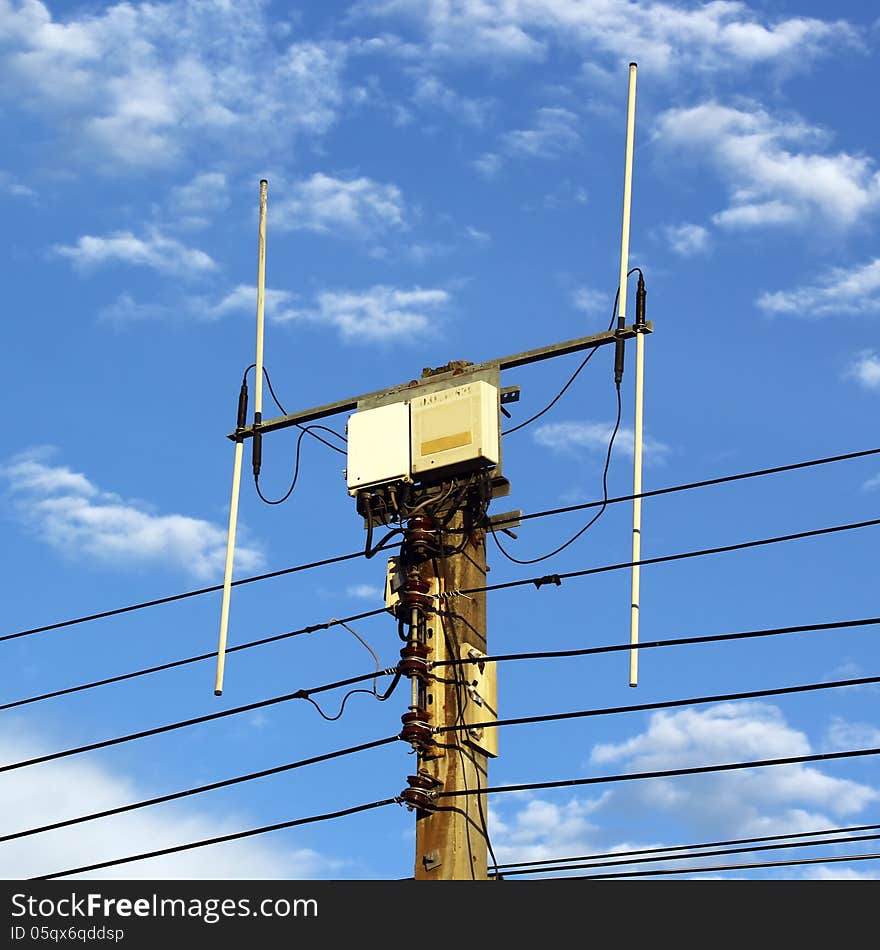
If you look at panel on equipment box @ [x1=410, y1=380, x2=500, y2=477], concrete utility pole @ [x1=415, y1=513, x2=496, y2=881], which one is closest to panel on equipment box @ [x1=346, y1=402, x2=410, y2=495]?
panel on equipment box @ [x1=410, y1=380, x2=500, y2=477]

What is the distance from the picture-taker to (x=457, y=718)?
11.5 m

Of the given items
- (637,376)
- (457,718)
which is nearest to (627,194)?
(637,376)

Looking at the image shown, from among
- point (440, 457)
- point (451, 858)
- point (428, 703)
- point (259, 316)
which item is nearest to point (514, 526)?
point (440, 457)

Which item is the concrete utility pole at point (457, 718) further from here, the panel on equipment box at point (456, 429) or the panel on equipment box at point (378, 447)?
the panel on equipment box at point (378, 447)

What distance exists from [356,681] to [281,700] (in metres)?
0.80

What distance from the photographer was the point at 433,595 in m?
11.9

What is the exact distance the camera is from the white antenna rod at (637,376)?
464 inches

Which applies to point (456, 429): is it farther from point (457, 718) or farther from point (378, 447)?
point (457, 718)

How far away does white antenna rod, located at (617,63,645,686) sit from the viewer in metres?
11.8

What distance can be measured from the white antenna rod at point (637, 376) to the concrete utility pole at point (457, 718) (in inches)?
40.8

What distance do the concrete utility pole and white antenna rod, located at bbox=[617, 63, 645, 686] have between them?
1036 mm

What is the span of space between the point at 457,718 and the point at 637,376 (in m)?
2.90
